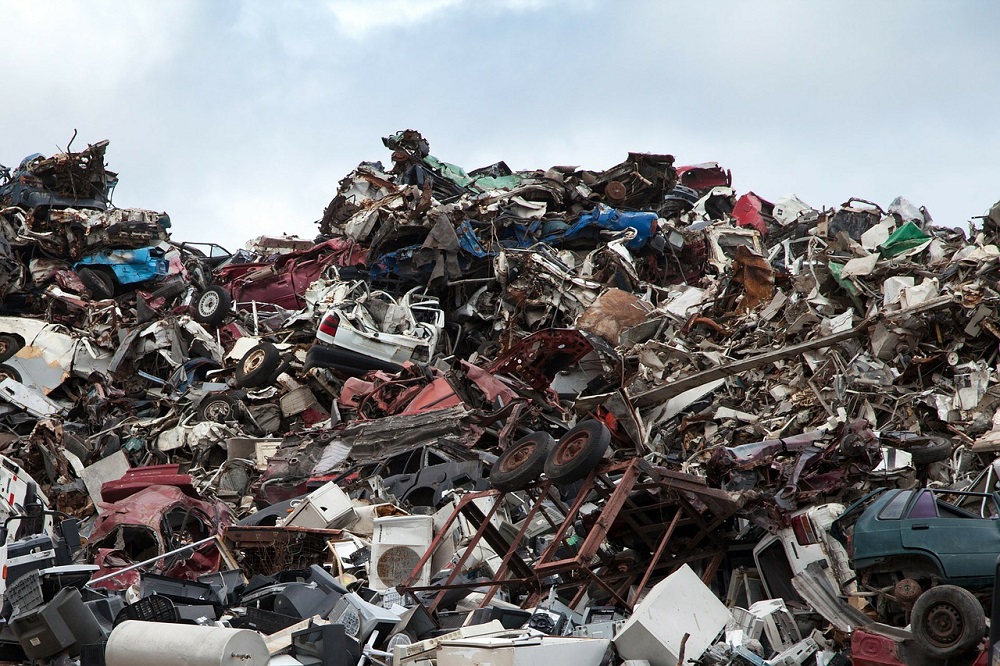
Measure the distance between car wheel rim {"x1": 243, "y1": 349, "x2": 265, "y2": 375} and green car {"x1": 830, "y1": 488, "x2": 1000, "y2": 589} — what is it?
12423 millimetres

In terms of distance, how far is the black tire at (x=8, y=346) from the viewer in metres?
18.9

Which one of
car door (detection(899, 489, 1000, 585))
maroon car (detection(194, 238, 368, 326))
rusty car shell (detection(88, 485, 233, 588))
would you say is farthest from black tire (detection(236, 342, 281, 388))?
car door (detection(899, 489, 1000, 585))

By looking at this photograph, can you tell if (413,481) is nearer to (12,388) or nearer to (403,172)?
(12,388)

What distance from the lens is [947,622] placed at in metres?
6.18

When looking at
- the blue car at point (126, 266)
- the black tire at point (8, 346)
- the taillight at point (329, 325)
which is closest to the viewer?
→ the taillight at point (329, 325)

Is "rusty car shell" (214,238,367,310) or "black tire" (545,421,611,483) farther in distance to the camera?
"rusty car shell" (214,238,367,310)

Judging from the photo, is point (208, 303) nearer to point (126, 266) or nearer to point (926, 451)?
point (126, 266)

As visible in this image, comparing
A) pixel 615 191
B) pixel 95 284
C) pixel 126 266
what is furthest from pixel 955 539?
pixel 126 266

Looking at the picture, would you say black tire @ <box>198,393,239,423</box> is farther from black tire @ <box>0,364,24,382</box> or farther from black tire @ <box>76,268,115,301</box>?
black tire @ <box>76,268,115,301</box>

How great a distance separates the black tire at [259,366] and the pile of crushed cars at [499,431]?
92 mm

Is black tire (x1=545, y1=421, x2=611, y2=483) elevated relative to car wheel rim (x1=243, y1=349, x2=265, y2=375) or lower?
lower

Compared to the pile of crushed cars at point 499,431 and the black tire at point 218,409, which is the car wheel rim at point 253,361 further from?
the black tire at point 218,409

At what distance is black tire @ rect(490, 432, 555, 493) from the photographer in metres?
8.88

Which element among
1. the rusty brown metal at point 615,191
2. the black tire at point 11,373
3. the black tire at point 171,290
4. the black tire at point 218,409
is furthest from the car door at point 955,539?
the black tire at point 171,290
